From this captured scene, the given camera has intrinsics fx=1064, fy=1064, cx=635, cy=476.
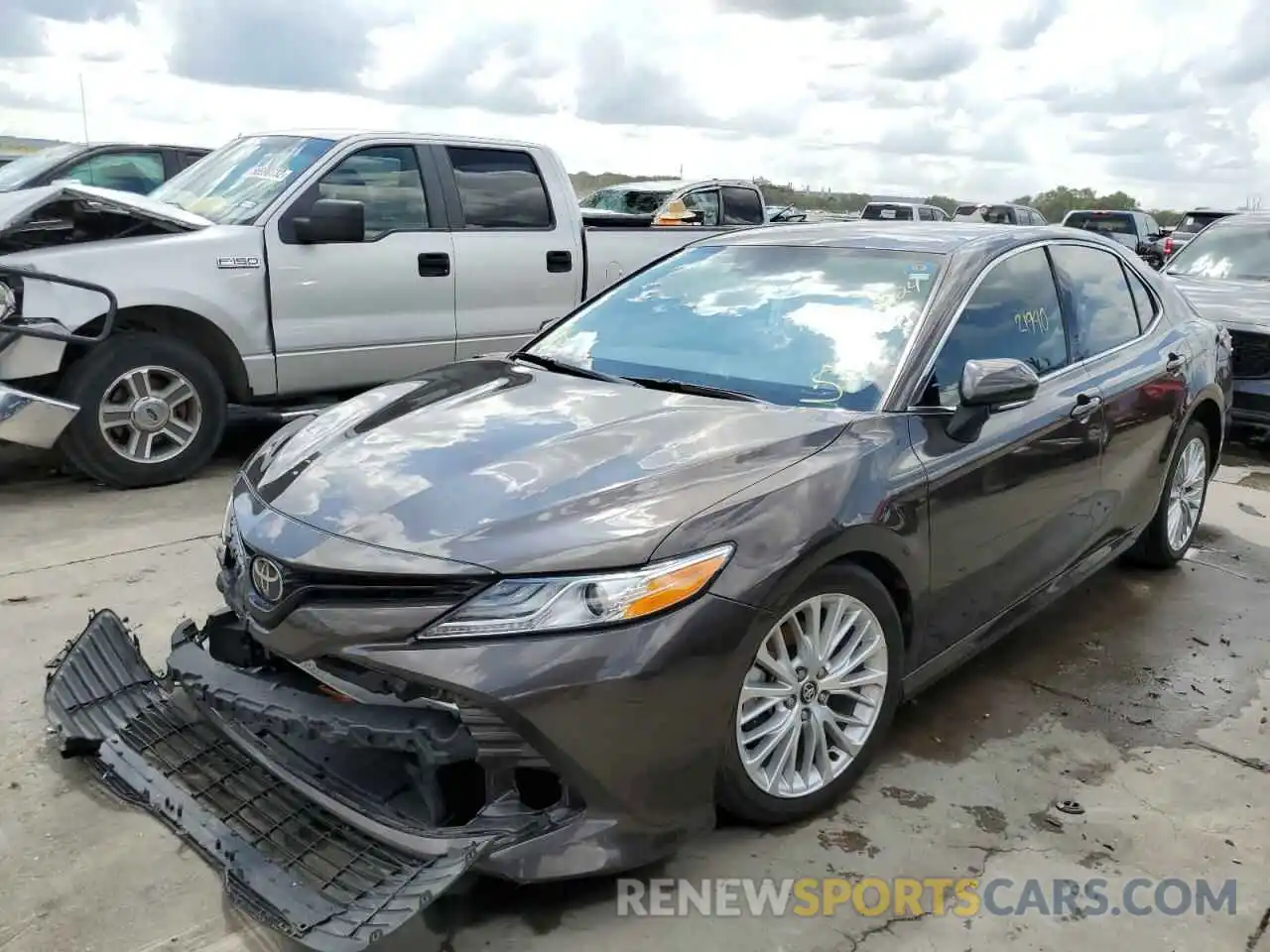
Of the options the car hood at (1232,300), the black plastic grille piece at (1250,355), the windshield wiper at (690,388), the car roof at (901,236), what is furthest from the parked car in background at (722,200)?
the windshield wiper at (690,388)

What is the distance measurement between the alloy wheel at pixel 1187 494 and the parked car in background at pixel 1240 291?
2502mm

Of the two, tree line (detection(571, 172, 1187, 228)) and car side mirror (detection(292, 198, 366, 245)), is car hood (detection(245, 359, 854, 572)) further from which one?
tree line (detection(571, 172, 1187, 228))

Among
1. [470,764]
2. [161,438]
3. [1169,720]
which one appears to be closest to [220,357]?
[161,438]

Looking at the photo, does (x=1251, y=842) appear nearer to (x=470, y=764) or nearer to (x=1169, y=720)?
(x=1169, y=720)

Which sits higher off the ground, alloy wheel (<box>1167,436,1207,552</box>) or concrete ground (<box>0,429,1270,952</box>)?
alloy wheel (<box>1167,436,1207,552</box>)

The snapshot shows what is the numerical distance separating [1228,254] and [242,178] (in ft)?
25.7

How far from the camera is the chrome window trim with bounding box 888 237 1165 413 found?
10.7 feet

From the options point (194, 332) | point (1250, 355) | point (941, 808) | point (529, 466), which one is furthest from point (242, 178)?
point (1250, 355)

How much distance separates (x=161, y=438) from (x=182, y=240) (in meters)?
1.10

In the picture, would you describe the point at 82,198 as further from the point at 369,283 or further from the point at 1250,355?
the point at 1250,355

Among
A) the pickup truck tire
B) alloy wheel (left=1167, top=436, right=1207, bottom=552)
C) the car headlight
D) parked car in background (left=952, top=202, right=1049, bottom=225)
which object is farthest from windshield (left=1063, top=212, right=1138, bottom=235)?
the car headlight

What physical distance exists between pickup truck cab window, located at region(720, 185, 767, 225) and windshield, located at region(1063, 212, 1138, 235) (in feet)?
35.8

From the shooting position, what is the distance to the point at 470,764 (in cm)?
241

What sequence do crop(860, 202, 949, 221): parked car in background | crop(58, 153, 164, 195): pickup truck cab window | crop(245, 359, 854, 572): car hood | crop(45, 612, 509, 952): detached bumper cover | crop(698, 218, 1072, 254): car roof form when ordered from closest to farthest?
crop(45, 612, 509, 952): detached bumper cover, crop(245, 359, 854, 572): car hood, crop(698, 218, 1072, 254): car roof, crop(58, 153, 164, 195): pickup truck cab window, crop(860, 202, 949, 221): parked car in background
